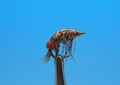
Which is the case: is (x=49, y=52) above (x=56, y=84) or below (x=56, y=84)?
above

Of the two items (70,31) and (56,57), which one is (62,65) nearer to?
(56,57)

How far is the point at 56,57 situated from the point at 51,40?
0.29m

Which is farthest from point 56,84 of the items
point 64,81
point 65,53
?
point 65,53

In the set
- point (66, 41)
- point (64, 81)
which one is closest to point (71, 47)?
point (66, 41)

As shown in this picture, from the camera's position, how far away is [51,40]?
6305 millimetres

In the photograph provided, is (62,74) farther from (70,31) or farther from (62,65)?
(70,31)

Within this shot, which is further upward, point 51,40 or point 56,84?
point 51,40

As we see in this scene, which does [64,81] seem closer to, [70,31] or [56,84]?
[56,84]

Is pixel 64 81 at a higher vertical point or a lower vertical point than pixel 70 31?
lower

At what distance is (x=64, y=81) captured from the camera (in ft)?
20.2

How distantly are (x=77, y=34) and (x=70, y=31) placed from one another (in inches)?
4.9

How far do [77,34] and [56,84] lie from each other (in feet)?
2.86

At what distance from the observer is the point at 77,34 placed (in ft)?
20.6

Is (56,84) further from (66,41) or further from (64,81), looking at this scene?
(66,41)
